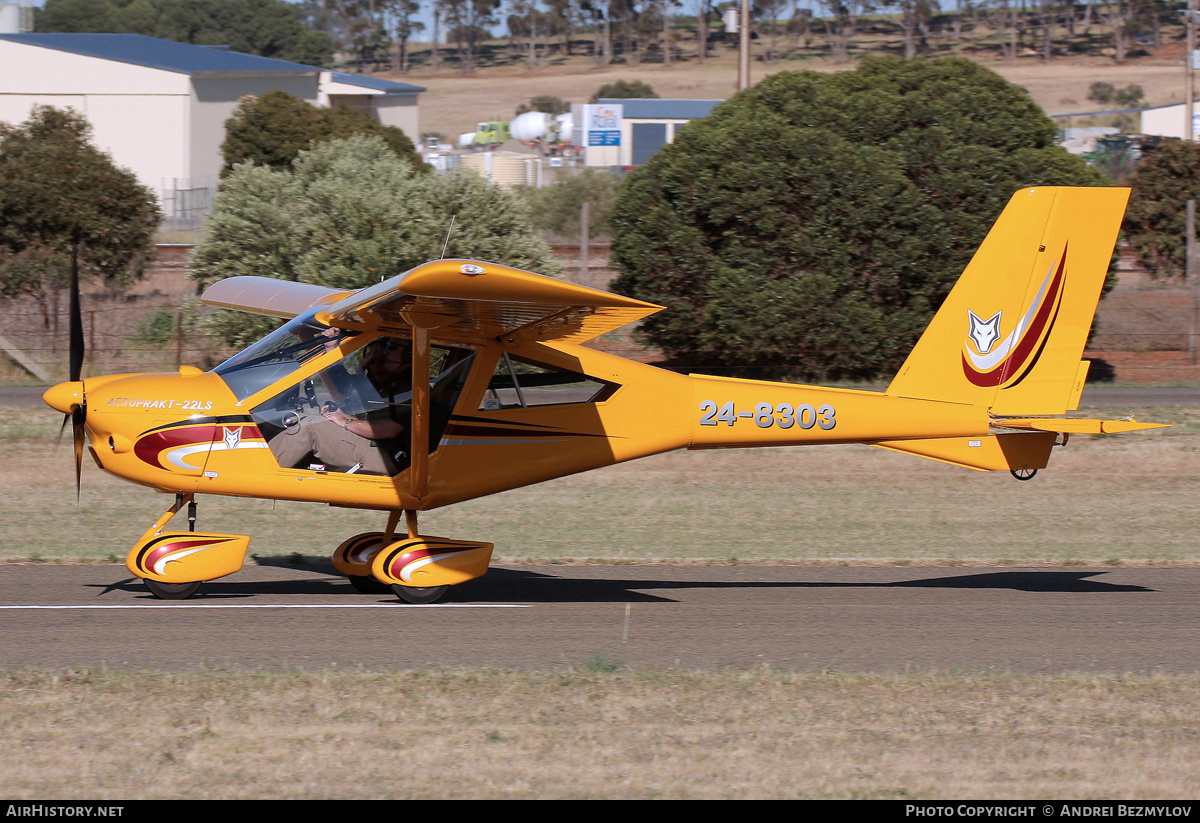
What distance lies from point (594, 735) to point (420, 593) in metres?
3.53

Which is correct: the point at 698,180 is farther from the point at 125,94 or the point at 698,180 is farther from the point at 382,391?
the point at 125,94

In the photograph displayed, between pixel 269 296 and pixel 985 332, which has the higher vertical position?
pixel 269 296

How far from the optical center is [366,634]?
327 inches

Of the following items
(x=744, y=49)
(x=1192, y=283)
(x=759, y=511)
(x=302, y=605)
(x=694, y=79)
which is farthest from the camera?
(x=694, y=79)

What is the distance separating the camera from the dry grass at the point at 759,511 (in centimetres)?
1207

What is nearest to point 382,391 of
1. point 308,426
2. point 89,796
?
point 308,426

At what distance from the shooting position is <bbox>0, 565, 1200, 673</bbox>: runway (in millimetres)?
7723

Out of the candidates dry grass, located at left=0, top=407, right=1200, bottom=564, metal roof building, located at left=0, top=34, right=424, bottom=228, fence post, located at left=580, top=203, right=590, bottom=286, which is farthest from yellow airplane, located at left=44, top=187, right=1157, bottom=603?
metal roof building, located at left=0, top=34, right=424, bottom=228

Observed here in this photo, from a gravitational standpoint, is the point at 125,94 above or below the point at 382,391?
above

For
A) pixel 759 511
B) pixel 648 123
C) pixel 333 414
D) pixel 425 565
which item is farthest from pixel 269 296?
pixel 648 123

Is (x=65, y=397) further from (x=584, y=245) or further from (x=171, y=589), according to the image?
(x=584, y=245)

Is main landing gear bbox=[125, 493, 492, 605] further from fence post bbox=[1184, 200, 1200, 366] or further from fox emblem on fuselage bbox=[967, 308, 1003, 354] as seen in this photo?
fence post bbox=[1184, 200, 1200, 366]

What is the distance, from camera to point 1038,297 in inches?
382

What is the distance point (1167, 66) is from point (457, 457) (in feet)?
408
